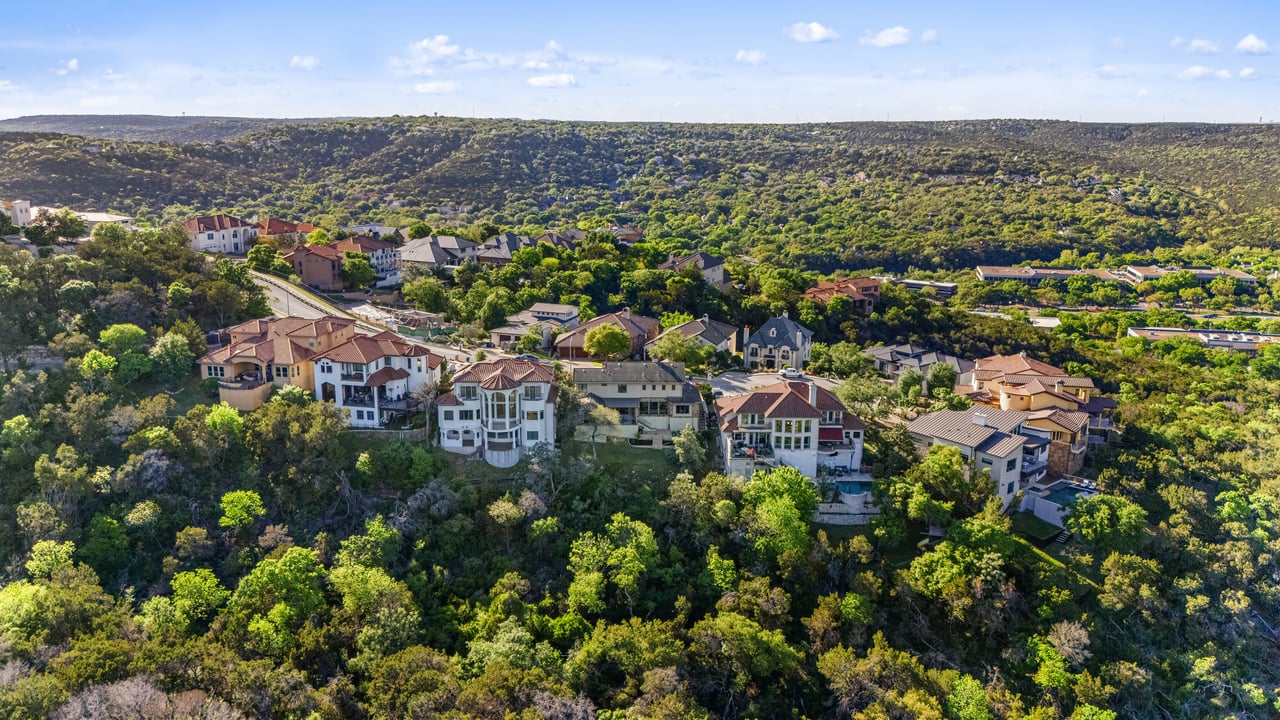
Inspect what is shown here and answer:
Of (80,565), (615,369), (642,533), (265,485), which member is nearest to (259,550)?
(265,485)

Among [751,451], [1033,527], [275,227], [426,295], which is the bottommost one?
[1033,527]

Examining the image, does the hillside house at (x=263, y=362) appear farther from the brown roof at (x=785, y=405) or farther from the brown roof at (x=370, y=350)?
the brown roof at (x=785, y=405)

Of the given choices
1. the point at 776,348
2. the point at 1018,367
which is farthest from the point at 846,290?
the point at 1018,367

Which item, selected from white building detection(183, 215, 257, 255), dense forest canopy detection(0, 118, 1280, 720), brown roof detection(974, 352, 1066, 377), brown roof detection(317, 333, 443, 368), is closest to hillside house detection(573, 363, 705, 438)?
dense forest canopy detection(0, 118, 1280, 720)

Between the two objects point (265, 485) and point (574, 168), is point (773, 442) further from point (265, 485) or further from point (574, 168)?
point (574, 168)

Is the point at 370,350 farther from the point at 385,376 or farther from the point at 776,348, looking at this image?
the point at 776,348

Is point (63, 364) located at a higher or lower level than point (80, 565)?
higher

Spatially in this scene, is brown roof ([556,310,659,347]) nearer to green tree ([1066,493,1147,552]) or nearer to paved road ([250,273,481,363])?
paved road ([250,273,481,363])
